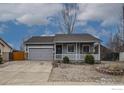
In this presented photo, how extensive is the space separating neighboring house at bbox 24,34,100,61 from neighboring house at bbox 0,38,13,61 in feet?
1.24

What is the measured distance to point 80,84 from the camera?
8734 millimetres

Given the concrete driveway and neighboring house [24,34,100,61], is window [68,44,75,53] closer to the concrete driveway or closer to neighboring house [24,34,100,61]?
neighboring house [24,34,100,61]

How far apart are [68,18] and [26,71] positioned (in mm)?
1495

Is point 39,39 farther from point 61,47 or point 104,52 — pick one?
point 104,52

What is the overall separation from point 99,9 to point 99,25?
0.35 meters

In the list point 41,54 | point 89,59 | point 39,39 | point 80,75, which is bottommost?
point 80,75

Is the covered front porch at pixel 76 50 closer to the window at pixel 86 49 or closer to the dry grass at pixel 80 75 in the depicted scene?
the window at pixel 86 49

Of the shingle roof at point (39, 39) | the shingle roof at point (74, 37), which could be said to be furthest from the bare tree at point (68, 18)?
the shingle roof at point (39, 39)

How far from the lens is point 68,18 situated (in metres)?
8.99

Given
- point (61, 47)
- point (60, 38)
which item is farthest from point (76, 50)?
point (60, 38)

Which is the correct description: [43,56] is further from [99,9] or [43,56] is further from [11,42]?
[99,9]

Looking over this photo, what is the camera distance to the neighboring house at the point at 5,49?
29.3 feet

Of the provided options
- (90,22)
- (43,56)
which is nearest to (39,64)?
(43,56)
